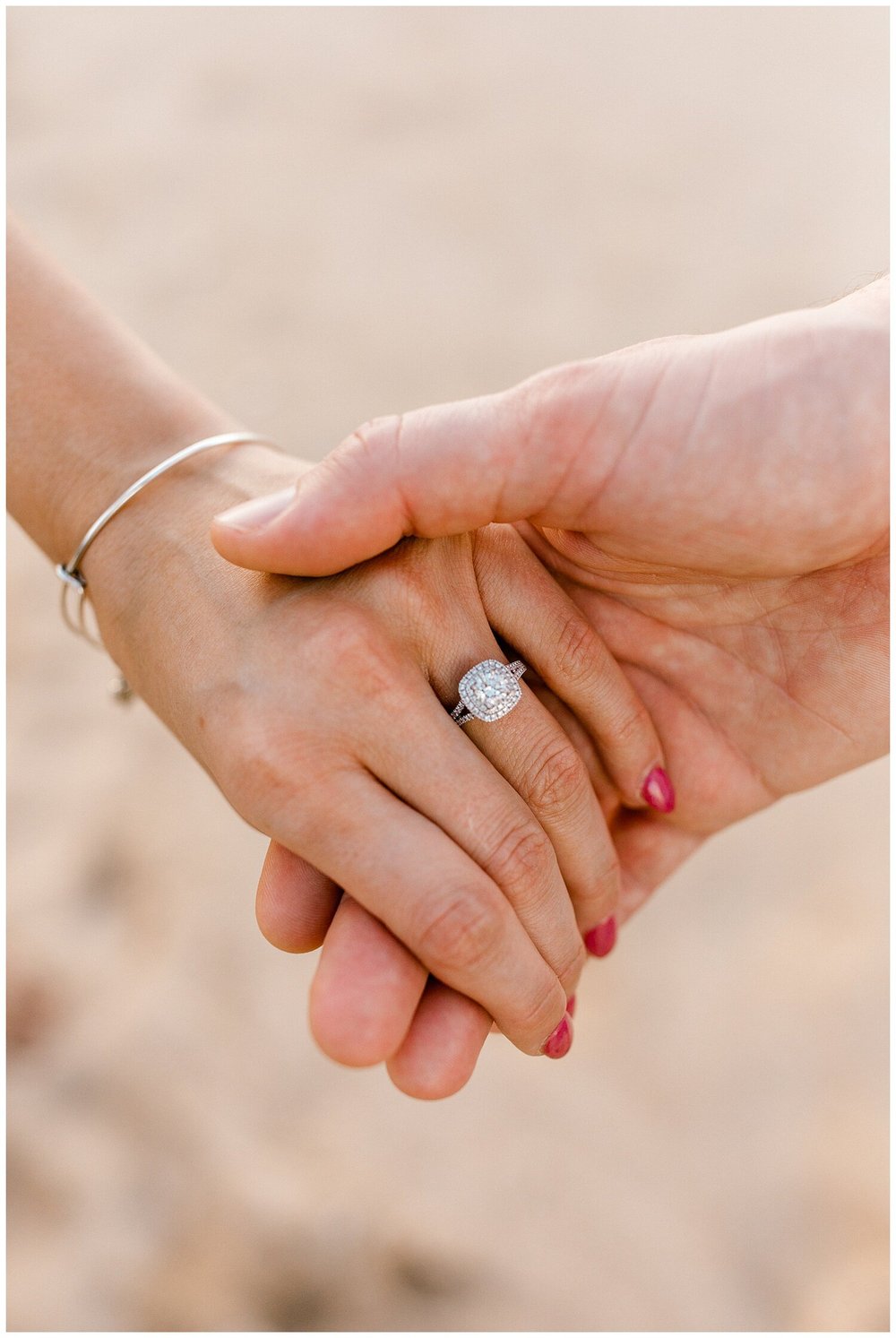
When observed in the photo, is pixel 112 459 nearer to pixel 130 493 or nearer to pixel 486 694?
pixel 130 493

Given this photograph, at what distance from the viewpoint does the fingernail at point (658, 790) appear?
146 centimetres

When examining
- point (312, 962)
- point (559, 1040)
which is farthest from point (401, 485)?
point (312, 962)

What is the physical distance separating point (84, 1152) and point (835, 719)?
1.23 m

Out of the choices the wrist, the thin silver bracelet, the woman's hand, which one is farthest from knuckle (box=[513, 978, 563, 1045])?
the thin silver bracelet

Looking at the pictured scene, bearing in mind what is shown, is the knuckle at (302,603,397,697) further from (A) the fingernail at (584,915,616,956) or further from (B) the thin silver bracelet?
(A) the fingernail at (584,915,616,956)

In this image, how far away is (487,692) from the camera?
1271 millimetres

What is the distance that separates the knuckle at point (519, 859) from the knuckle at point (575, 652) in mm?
208

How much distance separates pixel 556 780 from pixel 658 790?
23 cm

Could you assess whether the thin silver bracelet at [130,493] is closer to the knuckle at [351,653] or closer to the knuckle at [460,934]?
the knuckle at [351,653]

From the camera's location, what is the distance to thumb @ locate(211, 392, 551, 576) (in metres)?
1.17

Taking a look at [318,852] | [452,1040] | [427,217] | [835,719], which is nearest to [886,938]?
[835,719]

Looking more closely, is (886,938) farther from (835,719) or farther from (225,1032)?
(225,1032)

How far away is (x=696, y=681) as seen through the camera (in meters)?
1.51

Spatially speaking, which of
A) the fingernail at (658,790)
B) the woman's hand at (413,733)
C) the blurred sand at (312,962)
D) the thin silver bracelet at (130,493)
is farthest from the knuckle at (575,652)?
the blurred sand at (312,962)
